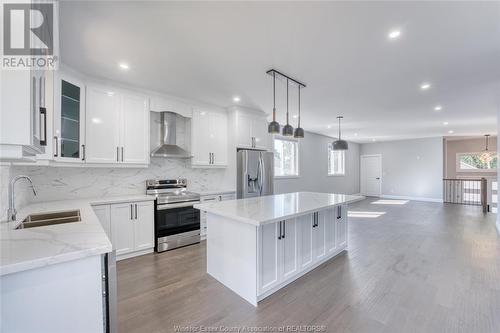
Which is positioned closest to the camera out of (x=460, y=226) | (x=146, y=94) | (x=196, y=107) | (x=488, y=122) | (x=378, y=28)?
(x=378, y=28)

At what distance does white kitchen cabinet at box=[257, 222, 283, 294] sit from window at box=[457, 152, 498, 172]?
11.2 meters

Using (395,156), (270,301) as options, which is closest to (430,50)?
(270,301)

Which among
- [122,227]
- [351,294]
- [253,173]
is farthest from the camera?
[253,173]

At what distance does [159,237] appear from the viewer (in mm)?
3514

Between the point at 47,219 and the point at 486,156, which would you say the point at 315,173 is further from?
the point at 486,156

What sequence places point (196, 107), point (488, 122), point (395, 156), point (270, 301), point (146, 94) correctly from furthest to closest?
1. point (395, 156)
2. point (488, 122)
3. point (196, 107)
4. point (146, 94)
5. point (270, 301)

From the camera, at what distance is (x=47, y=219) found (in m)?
2.26

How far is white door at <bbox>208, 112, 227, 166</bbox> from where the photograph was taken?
446 cm

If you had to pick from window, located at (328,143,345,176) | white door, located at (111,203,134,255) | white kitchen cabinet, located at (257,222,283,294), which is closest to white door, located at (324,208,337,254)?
white kitchen cabinet, located at (257,222,283,294)

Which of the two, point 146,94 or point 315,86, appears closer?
point 315,86

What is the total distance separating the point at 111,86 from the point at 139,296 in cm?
288

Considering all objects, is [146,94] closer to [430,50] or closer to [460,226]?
[430,50]

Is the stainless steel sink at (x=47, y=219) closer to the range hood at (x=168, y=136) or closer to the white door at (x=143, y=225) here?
the white door at (x=143, y=225)

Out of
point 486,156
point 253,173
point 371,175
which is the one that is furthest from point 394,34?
point 486,156
